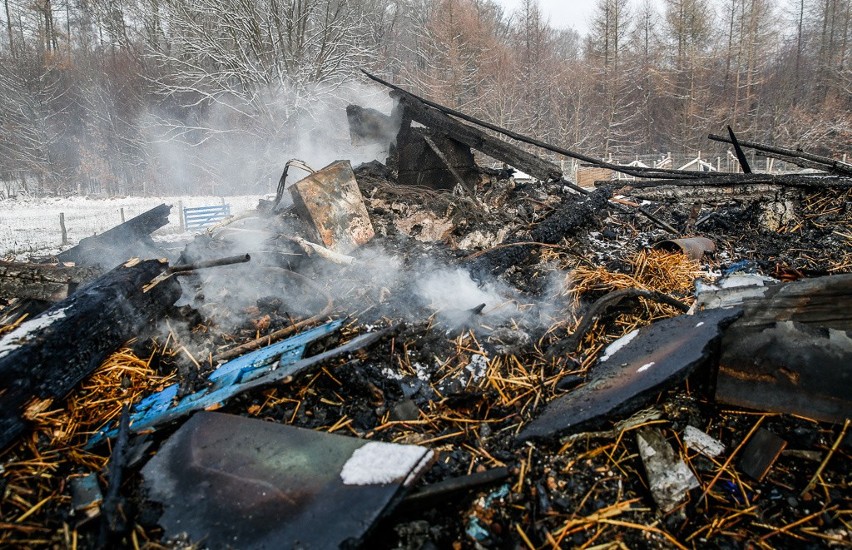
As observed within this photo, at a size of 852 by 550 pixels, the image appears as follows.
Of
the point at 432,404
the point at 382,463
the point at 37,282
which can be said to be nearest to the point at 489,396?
the point at 432,404

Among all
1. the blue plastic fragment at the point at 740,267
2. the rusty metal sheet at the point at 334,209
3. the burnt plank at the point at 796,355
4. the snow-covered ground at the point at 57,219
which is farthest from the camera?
the snow-covered ground at the point at 57,219

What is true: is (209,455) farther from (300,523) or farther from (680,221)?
(680,221)

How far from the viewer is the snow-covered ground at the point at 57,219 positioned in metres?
9.77

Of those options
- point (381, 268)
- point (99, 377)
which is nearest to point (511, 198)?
point (381, 268)

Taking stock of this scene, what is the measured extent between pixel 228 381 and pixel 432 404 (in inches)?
46.9

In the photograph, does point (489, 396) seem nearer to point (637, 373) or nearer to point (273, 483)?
point (637, 373)

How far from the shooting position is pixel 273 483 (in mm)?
1588

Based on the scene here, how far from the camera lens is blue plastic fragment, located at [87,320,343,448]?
210 cm

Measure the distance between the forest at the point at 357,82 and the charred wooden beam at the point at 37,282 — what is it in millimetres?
14038

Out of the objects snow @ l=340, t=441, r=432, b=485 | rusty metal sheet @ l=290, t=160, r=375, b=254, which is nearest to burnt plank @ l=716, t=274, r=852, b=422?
snow @ l=340, t=441, r=432, b=485

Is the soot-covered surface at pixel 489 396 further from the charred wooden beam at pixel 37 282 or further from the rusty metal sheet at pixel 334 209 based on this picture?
the charred wooden beam at pixel 37 282

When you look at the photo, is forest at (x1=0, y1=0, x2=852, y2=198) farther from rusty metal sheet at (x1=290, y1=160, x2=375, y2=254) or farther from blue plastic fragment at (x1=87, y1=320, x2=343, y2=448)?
blue plastic fragment at (x1=87, y1=320, x2=343, y2=448)

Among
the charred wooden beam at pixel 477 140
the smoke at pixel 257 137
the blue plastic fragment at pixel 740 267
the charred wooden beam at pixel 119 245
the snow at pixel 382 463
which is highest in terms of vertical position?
the smoke at pixel 257 137

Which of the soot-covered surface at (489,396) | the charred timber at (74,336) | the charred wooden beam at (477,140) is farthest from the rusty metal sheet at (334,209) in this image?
the charred wooden beam at (477,140)
